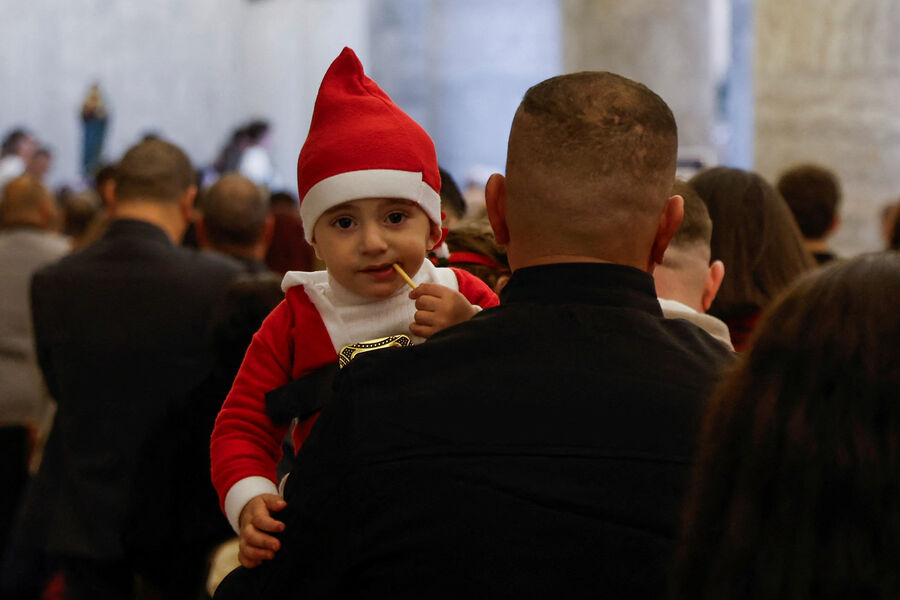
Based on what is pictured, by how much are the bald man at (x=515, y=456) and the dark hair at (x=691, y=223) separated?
109 cm

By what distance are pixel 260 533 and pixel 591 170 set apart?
2.27ft

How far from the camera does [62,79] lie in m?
19.9

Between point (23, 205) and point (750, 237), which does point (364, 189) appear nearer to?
point (750, 237)

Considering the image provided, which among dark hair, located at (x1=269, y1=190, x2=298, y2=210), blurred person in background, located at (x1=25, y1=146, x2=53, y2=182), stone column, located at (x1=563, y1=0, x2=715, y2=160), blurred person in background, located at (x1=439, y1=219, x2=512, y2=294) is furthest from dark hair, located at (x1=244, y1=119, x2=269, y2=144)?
blurred person in background, located at (x1=439, y1=219, x2=512, y2=294)

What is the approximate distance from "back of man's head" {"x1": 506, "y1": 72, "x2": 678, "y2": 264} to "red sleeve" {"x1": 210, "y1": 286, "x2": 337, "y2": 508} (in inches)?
20.3

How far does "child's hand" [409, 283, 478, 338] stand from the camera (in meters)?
2.06

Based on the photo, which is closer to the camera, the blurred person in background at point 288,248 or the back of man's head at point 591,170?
the back of man's head at point 591,170

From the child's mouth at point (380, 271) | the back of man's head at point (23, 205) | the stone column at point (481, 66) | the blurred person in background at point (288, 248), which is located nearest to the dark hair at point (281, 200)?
the blurred person in background at point (288, 248)

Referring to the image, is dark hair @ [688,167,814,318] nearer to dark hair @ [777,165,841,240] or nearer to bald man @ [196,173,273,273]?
dark hair @ [777,165,841,240]

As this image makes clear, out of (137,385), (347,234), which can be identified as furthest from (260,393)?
(137,385)

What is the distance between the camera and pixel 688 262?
286 centimetres

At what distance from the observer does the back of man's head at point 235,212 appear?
5.15m

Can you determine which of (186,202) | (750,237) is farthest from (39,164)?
(750,237)

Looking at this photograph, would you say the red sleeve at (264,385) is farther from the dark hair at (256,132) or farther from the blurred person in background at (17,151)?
the blurred person in background at (17,151)
